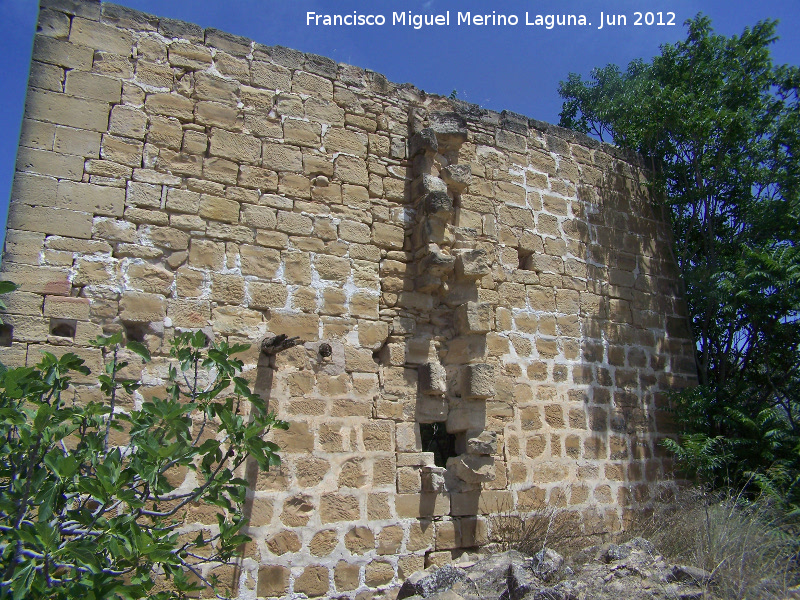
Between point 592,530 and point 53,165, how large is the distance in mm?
5497

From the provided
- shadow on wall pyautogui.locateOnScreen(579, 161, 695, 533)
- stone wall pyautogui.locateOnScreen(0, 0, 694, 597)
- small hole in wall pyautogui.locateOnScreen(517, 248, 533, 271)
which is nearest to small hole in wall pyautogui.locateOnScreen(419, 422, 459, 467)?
stone wall pyautogui.locateOnScreen(0, 0, 694, 597)

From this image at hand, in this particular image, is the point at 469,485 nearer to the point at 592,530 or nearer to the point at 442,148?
the point at 592,530

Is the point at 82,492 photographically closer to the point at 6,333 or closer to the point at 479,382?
the point at 6,333

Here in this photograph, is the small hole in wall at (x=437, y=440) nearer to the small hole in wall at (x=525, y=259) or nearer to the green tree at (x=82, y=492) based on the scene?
the small hole in wall at (x=525, y=259)

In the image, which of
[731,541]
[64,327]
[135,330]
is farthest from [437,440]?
[64,327]

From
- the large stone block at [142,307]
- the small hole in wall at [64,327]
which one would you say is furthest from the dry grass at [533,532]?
the small hole in wall at [64,327]

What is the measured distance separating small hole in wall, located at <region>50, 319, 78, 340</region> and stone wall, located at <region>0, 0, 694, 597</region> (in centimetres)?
1

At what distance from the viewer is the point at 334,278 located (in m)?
5.17

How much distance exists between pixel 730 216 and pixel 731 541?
428cm

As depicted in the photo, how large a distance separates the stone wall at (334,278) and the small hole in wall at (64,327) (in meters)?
0.01

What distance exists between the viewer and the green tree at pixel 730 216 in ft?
21.7

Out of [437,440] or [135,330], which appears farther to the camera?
[437,440]

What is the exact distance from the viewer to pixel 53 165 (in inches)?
171

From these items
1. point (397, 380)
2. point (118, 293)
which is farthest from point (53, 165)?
point (397, 380)
